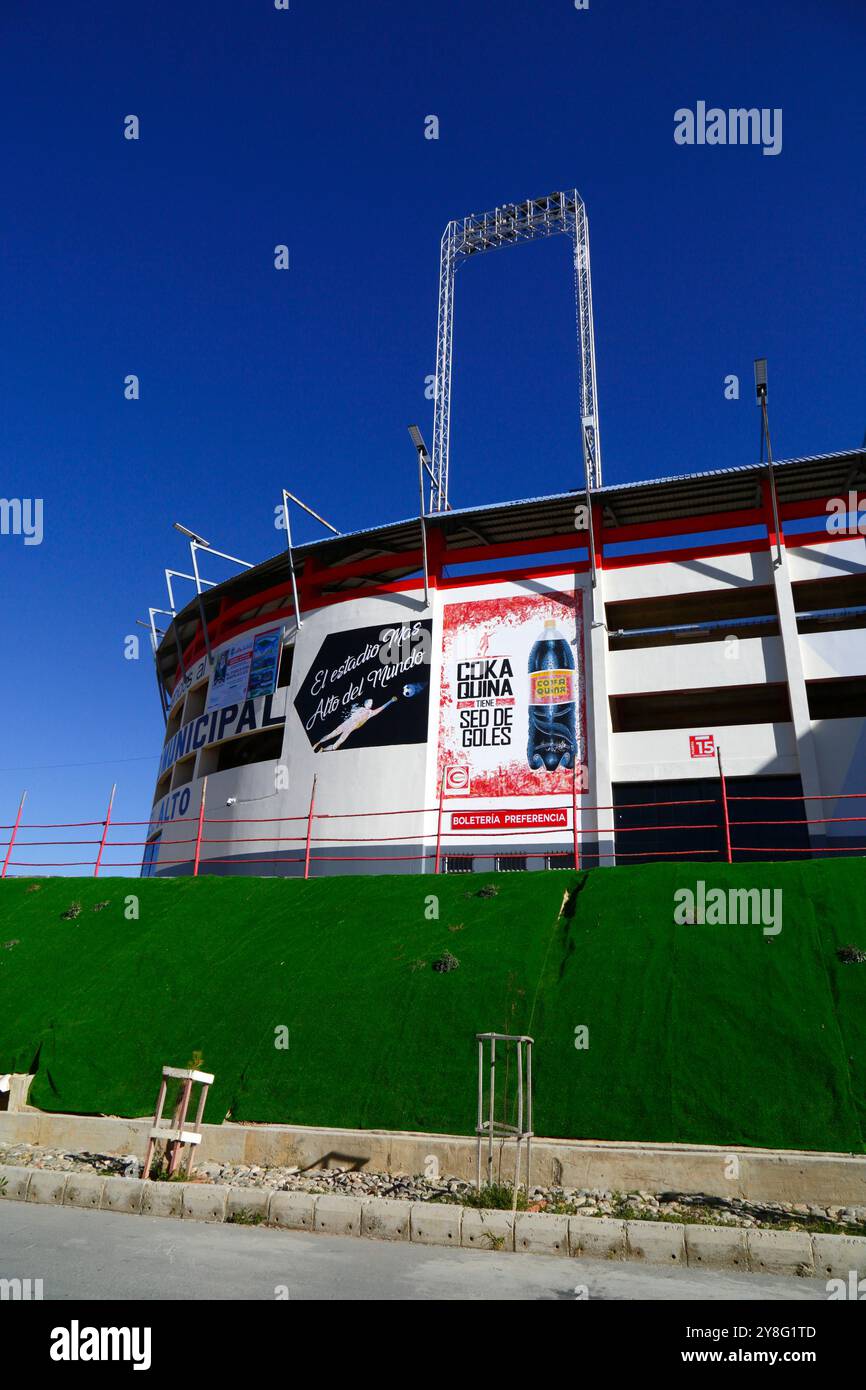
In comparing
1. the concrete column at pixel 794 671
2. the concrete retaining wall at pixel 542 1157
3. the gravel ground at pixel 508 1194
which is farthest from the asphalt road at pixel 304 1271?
the concrete column at pixel 794 671

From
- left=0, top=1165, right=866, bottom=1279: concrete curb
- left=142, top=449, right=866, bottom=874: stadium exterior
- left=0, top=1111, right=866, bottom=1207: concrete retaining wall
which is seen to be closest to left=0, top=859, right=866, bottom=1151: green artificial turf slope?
left=0, top=1111, right=866, bottom=1207: concrete retaining wall

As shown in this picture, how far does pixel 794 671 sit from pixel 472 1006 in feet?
52.8

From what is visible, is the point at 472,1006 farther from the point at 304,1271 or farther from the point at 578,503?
the point at 578,503

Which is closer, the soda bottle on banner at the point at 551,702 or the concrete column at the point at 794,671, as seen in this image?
the concrete column at the point at 794,671

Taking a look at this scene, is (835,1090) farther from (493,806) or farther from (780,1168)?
(493,806)

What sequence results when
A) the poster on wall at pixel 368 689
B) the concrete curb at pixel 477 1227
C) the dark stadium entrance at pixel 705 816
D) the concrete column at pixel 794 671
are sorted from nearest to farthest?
the concrete curb at pixel 477 1227, the concrete column at pixel 794 671, the dark stadium entrance at pixel 705 816, the poster on wall at pixel 368 689

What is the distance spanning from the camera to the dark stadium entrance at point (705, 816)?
23911 mm

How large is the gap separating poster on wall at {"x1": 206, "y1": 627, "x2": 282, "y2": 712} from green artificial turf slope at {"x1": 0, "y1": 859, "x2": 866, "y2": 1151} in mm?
14155

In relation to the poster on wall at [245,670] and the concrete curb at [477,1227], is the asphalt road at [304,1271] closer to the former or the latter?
the concrete curb at [477,1227]

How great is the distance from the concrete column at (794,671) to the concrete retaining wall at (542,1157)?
1441 centimetres

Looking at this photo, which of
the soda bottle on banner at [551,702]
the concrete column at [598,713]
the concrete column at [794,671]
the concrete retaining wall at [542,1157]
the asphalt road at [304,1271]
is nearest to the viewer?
the asphalt road at [304,1271]

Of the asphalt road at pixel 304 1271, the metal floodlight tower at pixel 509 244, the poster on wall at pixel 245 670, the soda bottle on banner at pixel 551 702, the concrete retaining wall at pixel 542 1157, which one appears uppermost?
the metal floodlight tower at pixel 509 244

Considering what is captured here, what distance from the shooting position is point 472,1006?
43.0 feet

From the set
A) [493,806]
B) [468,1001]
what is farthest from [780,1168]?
[493,806]
